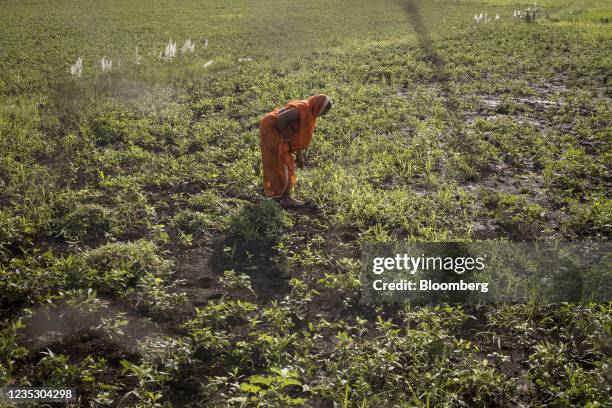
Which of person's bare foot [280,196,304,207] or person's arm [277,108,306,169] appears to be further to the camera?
person's bare foot [280,196,304,207]

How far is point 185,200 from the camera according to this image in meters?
6.59

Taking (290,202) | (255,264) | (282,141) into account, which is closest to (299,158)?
(282,141)

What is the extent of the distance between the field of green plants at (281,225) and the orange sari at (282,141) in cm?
38

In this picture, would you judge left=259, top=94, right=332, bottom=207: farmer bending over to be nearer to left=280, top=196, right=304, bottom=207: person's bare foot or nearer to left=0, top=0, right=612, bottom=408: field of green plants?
left=280, top=196, right=304, bottom=207: person's bare foot

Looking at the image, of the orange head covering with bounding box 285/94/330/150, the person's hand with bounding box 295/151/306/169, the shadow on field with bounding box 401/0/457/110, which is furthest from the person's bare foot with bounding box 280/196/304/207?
the shadow on field with bounding box 401/0/457/110

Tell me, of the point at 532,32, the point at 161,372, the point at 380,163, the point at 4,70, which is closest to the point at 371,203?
A: the point at 380,163

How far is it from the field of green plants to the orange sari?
38cm

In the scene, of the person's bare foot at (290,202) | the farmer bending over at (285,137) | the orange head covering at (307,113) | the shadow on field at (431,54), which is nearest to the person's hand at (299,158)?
the farmer bending over at (285,137)

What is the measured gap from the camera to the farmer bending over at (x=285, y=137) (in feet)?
20.6

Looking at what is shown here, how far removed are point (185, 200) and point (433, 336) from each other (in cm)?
394

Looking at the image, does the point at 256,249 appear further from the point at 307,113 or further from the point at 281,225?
the point at 307,113

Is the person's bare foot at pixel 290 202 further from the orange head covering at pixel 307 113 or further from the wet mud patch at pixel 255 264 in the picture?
the wet mud patch at pixel 255 264

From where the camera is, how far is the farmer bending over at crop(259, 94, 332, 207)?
629 cm

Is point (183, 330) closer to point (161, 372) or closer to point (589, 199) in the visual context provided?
point (161, 372)
